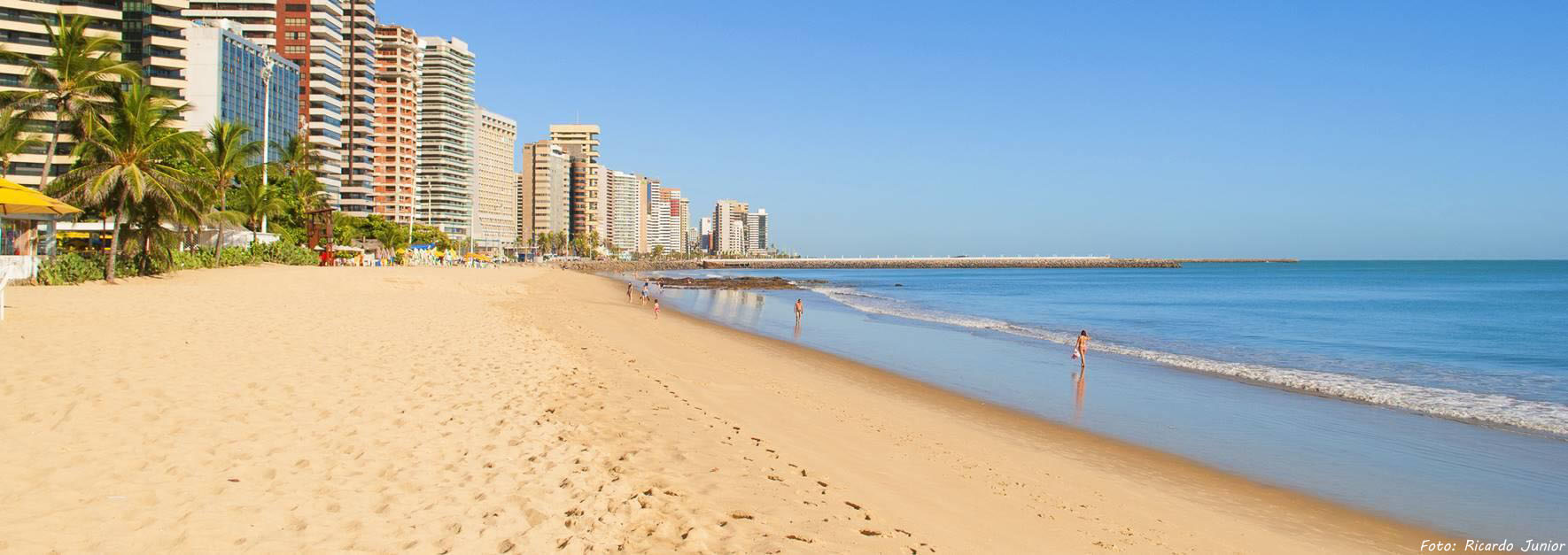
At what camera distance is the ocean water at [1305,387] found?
9062 millimetres

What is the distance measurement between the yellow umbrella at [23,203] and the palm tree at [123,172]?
10.4 ft

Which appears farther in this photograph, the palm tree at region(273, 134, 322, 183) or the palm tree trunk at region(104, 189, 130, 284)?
the palm tree at region(273, 134, 322, 183)

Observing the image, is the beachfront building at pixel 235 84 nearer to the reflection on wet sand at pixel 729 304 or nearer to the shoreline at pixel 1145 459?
the reflection on wet sand at pixel 729 304

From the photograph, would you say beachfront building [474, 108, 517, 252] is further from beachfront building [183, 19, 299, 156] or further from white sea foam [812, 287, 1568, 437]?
white sea foam [812, 287, 1568, 437]

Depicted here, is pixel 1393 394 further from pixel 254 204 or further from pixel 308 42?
pixel 308 42

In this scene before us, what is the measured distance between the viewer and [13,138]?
28.7 m

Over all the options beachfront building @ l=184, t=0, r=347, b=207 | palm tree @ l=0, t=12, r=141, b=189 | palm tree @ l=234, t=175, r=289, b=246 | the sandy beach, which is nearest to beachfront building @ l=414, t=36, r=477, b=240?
beachfront building @ l=184, t=0, r=347, b=207

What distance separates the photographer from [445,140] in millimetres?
136500

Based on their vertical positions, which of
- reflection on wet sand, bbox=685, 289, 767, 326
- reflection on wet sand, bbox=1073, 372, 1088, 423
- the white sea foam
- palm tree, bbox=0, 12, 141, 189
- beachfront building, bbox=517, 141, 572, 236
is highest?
beachfront building, bbox=517, 141, 572, 236

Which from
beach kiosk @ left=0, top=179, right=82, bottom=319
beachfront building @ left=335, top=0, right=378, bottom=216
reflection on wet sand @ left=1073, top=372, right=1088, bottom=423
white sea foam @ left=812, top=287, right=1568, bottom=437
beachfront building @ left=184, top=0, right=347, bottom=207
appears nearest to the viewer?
reflection on wet sand @ left=1073, top=372, right=1088, bottom=423

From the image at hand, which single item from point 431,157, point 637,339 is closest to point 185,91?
point 431,157

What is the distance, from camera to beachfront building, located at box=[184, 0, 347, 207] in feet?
293

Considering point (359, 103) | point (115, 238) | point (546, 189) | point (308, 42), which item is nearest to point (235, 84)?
point (308, 42)

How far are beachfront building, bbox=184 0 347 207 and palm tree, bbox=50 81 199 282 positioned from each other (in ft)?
224
